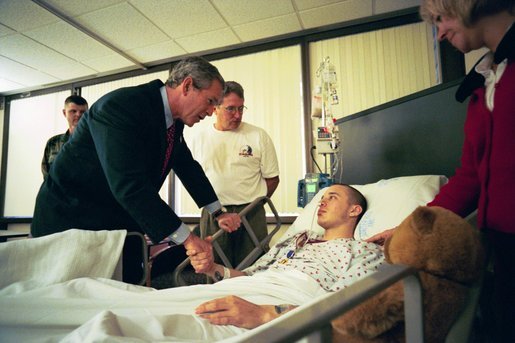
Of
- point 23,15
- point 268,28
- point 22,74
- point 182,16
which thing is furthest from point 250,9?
point 22,74

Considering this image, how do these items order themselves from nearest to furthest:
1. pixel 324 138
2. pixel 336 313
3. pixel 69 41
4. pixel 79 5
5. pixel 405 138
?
1. pixel 336 313
2. pixel 405 138
3. pixel 324 138
4. pixel 79 5
5. pixel 69 41

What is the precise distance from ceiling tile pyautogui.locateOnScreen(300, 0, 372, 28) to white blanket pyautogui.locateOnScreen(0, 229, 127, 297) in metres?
3.16

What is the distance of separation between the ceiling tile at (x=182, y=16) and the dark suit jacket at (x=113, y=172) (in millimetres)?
2121

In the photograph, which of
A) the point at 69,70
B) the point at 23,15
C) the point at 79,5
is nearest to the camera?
the point at 79,5

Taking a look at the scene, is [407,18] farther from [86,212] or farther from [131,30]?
[86,212]

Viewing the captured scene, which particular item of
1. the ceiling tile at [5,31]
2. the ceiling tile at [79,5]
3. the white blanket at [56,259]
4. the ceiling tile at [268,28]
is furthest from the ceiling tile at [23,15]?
the white blanket at [56,259]

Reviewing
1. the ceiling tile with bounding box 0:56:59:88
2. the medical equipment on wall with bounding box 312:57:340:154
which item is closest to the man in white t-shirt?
the medical equipment on wall with bounding box 312:57:340:154

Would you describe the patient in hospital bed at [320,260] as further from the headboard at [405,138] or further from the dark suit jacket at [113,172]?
the headboard at [405,138]

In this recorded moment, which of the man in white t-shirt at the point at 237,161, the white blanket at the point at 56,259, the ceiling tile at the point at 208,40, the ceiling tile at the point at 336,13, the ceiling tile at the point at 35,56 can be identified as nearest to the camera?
the white blanket at the point at 56,259

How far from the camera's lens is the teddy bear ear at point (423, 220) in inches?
27.3

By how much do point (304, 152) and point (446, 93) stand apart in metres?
2.27

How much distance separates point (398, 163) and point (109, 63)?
421 centimetres

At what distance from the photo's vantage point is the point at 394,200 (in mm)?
1614

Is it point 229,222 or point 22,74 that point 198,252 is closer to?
point 229,222
